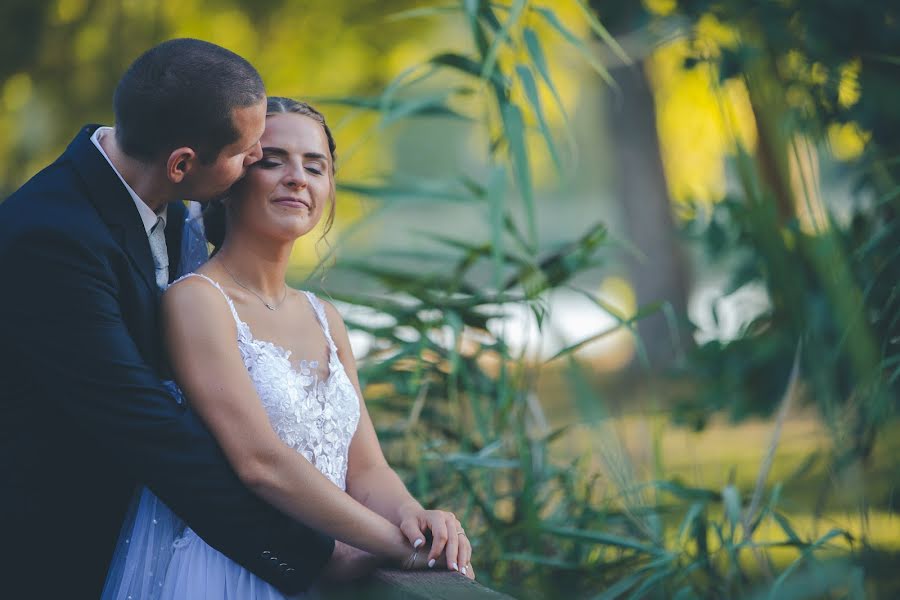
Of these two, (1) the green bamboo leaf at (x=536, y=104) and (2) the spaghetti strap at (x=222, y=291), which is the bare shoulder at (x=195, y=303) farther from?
(1) the green bamboo leaf at (x=536, y=104)

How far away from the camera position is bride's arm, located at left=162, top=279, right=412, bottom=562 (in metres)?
1.79

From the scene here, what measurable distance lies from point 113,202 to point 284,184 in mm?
323

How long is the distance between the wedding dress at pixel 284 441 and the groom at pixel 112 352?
44 millimetres

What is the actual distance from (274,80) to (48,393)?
8.49 m

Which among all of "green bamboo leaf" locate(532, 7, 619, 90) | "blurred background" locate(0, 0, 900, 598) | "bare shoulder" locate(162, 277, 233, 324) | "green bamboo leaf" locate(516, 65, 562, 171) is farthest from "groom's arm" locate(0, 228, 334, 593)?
"green bamboo leaf" locate(532, 7, 619, 90)

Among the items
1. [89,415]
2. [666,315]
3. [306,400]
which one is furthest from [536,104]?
[89,415]

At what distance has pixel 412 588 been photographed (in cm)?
172

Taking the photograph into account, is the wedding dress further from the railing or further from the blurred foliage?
the blurred foliage

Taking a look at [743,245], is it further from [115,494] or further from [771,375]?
[115,494]

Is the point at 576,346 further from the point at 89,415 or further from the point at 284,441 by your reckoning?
the point at 89,415

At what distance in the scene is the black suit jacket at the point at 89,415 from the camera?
5.63 feet

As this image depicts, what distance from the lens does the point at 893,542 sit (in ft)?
10.6

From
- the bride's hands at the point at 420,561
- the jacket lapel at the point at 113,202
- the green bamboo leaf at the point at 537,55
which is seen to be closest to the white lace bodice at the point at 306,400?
the jacket lapel at the point at 113,202

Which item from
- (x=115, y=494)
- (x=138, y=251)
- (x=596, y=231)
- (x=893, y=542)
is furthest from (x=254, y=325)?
(x=893, y=542)
